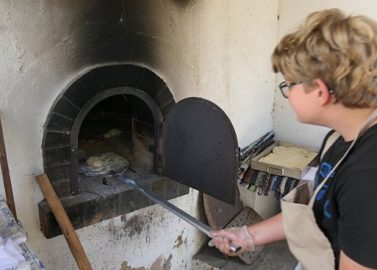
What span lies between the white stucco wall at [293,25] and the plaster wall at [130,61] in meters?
0.08

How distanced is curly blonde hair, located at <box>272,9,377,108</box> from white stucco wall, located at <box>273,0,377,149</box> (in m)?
1.60

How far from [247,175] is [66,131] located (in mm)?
1215

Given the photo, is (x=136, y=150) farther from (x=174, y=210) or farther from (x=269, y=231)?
(x=269, y=231)

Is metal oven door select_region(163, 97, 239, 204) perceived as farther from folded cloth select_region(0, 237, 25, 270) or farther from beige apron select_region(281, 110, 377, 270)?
folded cloth select_region(0, 237, 25, 270)

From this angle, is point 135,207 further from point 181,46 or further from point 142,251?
point 181,46

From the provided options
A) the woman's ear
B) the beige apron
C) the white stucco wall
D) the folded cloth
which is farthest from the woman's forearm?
the white stucco wall

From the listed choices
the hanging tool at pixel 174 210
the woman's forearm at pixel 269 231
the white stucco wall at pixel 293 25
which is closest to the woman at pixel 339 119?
the woman's forearm at pixel 269 231

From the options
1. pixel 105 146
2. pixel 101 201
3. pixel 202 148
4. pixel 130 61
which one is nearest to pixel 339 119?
pixel 202 148

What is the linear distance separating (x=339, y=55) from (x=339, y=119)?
0.16 m

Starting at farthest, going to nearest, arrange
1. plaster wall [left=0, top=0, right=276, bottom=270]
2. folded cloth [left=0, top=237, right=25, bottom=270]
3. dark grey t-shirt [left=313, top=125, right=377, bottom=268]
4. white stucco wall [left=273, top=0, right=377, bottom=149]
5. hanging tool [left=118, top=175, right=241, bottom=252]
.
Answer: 1. white stucco wall [left=273, top=0, right=377, bottom=149]
2. plaster wall [left=0, top=0, right=276, bottom=270]
3. hanging tool [left=118, top=175, right=241, bottom=252]
4. folded cloth [left=0, top=237, right=25, bottom=270]
5. dark grey t-shirt [left=313, top=125, right=377, bottom=268]

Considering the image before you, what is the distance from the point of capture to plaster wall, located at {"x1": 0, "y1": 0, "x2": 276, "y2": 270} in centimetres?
141

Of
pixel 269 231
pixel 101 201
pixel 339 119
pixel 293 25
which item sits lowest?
pixel 101 201

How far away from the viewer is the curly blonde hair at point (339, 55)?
2.64ft

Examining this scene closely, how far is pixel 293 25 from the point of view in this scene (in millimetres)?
2461
